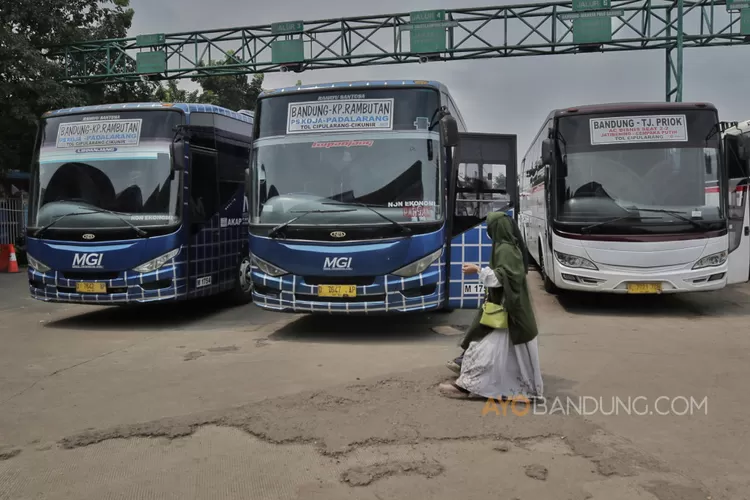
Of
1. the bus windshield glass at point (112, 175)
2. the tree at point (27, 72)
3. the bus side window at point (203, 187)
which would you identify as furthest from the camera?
the tree at point (27, 72)

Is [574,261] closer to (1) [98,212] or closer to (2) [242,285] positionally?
(2) [242,285]

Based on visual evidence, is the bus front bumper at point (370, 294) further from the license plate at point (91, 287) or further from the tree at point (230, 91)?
the tree at point (230, 91)

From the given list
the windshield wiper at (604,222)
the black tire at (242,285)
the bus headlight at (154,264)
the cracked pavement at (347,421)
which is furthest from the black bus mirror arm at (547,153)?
the bus headlight at (154,264)

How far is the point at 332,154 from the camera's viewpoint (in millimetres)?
7855

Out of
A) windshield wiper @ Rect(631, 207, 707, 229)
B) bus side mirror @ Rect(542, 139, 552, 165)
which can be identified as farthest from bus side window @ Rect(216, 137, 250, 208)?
windshield wiper @ Rect(631, 207, 707, 229)

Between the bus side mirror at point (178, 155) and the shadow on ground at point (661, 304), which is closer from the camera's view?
the bus side mirror at point (178, 155)

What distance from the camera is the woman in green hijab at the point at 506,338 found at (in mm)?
5035

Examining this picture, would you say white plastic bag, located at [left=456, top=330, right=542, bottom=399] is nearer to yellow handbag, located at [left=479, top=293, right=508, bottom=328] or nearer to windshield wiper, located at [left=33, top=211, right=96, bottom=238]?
yellow handbag, located at [left=479, top=293, right=508, bottom=328]

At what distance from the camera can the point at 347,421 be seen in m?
4.72

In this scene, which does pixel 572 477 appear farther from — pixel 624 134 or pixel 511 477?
pixel 624 134

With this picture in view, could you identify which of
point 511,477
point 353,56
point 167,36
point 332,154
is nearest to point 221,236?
point 332,154

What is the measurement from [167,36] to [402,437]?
20854 mm

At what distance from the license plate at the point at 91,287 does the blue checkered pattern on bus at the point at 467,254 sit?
14.9 feet

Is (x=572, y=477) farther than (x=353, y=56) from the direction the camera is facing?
No
